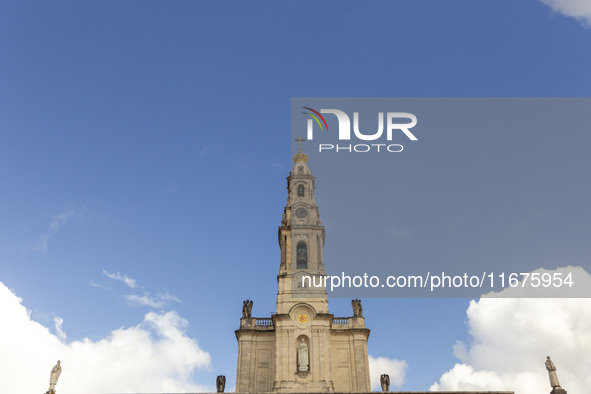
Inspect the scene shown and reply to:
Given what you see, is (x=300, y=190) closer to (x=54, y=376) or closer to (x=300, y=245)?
(x=300, y=245)

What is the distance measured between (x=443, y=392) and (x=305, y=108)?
2290cm

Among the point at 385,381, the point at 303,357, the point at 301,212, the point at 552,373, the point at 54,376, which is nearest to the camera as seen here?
the point at 552,373

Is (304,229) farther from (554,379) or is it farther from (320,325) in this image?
(554,379)

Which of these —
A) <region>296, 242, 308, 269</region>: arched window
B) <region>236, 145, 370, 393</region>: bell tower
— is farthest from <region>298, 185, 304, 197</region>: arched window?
<region>296, 242, 308, 269</region>: arched window

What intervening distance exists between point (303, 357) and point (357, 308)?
8207 millimetres

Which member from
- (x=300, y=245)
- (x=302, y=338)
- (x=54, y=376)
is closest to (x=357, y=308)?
(x=302, y=338)

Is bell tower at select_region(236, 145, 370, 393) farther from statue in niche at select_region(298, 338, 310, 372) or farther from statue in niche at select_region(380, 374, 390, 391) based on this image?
statue in niche at select_region(380, 374, 390, 391)

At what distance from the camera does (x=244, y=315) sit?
46688 mm

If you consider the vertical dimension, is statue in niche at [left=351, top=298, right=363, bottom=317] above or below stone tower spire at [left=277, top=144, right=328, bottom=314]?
below

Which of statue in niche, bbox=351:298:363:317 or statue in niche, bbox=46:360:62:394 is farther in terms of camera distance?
statue in niche, bbox=351:298:363:317

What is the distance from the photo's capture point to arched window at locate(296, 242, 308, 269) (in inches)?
1909

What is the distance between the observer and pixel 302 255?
49.0m

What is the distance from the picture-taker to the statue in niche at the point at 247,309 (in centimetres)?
4672

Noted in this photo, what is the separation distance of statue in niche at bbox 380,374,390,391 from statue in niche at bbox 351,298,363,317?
5.94 m
